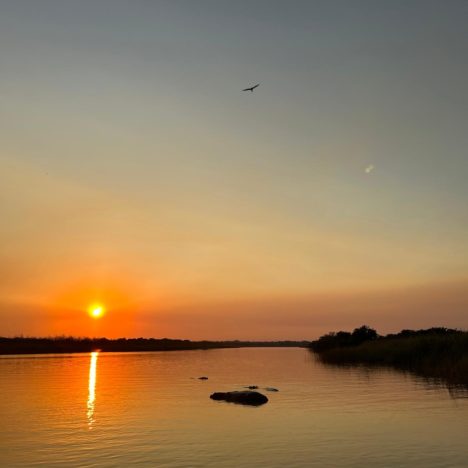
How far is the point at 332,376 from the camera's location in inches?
2399

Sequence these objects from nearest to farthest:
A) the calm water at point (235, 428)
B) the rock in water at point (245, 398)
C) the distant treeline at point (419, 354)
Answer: the calm water at point (235, 428) < the rock in water at point (245, 398) < the distant treeline at point (419, 354)

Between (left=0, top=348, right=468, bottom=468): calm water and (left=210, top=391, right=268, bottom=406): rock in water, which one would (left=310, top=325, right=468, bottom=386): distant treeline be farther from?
(left=210, top=391, right=268, bottom=406): rock in water

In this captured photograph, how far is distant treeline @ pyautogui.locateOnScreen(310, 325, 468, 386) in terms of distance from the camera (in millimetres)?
52188

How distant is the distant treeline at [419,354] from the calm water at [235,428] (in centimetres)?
652

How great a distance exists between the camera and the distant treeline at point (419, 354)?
52188 millimetres

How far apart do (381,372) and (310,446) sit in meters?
42.4

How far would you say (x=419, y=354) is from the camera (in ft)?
218

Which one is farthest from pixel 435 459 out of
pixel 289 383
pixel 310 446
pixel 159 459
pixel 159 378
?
pixel 159 378

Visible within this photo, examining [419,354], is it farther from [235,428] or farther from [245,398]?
[235,428]

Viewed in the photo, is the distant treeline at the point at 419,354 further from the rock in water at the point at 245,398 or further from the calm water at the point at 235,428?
the rock in water at the point at 245,398

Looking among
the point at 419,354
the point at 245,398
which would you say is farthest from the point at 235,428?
the point at 419,354

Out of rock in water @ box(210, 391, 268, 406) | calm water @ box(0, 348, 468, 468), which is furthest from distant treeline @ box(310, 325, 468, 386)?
rock in water @ box(210, 391, 268, 406)

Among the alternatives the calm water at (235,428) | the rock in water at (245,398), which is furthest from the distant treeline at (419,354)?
the rock in water at (245,398)

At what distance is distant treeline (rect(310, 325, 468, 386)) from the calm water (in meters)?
6.52
